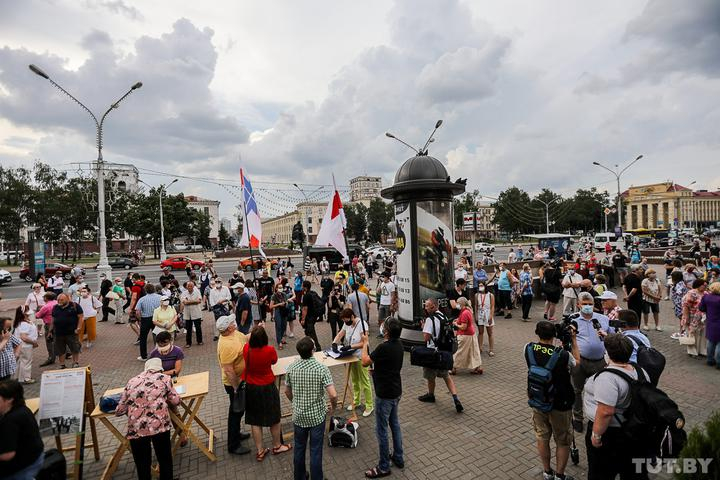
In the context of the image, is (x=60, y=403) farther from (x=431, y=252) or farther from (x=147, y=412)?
(x=431, y=252)

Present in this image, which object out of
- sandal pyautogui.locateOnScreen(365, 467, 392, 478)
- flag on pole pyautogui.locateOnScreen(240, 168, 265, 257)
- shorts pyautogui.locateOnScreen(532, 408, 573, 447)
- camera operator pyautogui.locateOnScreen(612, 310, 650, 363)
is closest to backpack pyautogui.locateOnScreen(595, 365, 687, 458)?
shorts pyautogui.locateOnScreen(532, 408, 573, 447)

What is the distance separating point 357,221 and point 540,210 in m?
45.1

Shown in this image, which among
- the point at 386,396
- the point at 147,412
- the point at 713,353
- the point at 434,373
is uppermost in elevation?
the point at 147,412

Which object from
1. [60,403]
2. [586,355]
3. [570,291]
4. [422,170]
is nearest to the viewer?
[60,403]

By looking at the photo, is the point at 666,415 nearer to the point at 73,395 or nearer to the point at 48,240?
the point at 73,395

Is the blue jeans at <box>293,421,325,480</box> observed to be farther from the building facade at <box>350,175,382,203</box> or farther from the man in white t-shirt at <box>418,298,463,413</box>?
the building facade at <box>350,175,382,203</box>

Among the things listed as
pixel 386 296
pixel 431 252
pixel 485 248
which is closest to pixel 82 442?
pixel 431 252

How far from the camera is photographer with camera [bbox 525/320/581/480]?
12.6 feet

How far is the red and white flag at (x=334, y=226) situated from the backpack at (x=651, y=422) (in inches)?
204

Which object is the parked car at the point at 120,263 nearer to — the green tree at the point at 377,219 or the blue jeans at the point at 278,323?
the blue jeans at the point at 278,323

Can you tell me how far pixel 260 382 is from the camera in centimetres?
458

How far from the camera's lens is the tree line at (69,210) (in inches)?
1643

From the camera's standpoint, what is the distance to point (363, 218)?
90188mm

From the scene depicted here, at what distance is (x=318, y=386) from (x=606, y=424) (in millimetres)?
2728
